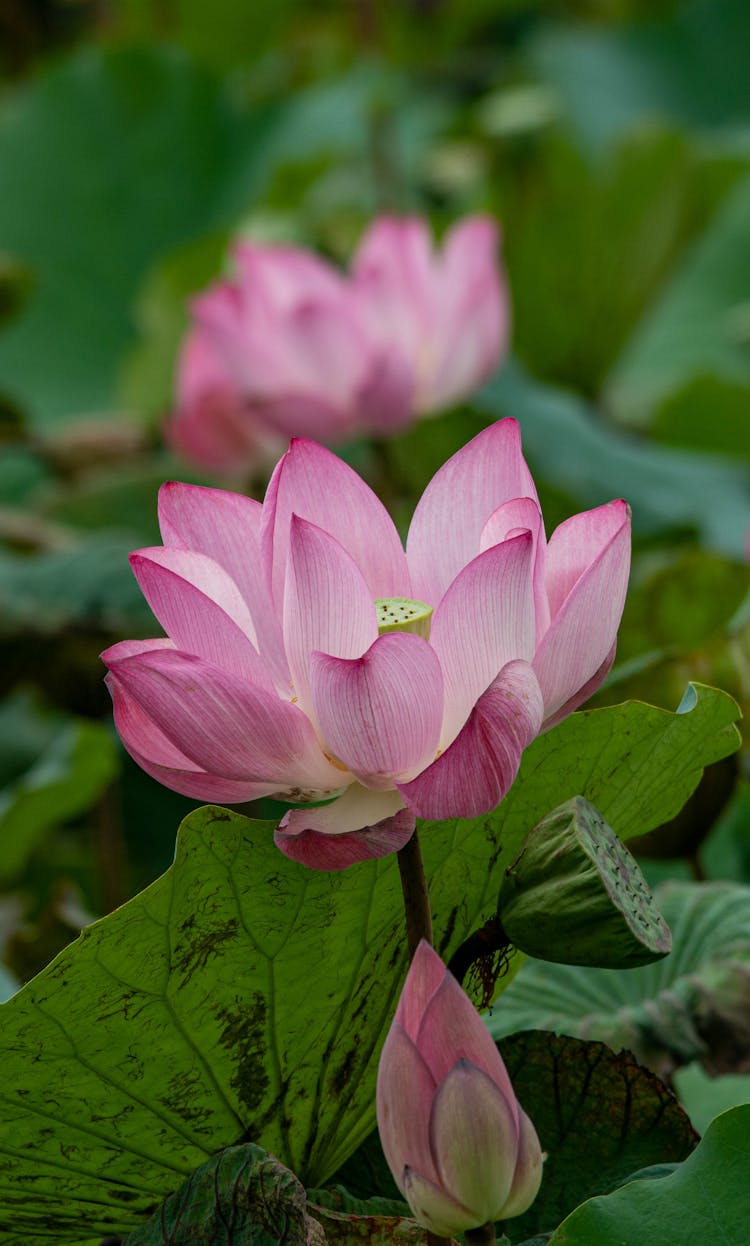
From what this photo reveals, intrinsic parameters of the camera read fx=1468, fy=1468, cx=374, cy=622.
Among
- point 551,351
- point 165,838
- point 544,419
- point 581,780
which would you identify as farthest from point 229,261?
point 581,780

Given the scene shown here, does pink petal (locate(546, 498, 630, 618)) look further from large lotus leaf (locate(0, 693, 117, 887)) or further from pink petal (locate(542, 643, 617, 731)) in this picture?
large lotus leaf (locate(0, 693, 117, 887))

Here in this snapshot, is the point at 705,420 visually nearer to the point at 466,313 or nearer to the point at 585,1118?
the point at 466,313

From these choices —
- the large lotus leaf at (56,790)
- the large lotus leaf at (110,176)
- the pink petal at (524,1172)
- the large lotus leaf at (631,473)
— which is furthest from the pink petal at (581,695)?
the large lotus leaf at (110,176)

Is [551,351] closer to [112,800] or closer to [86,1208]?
[112,800]

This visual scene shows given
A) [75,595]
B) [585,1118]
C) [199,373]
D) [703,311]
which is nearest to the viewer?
[585,1118]

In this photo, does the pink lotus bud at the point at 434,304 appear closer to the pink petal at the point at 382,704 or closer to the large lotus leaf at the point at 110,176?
the pink petal at the point at 382,704

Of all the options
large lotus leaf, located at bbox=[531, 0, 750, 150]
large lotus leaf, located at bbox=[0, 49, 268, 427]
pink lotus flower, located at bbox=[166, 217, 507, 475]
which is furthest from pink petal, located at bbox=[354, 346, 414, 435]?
large lotus leaf, located at bbox=[531, 0, 750, 150]

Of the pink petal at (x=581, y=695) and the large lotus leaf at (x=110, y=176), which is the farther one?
the large lotus leaf at (x=110, y=176)

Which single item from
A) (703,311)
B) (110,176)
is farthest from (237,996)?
(110,176)
